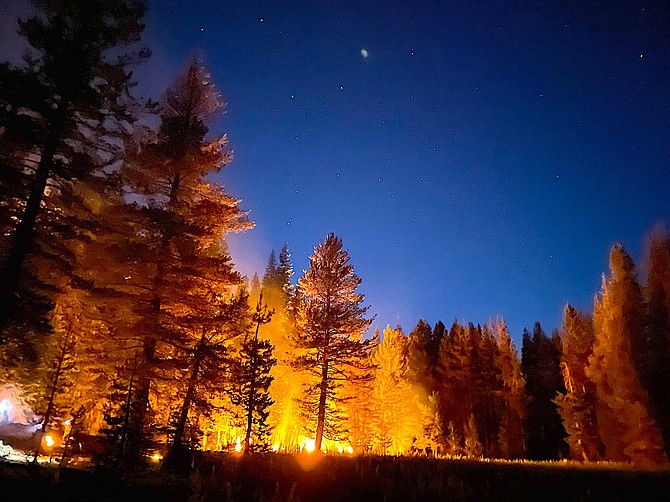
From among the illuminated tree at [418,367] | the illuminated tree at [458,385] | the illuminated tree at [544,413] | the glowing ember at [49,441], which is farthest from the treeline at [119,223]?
the illuminated tree at [544,413]

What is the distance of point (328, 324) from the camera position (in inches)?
1060

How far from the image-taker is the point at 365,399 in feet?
113

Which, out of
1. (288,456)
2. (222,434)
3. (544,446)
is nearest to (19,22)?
(288,456)

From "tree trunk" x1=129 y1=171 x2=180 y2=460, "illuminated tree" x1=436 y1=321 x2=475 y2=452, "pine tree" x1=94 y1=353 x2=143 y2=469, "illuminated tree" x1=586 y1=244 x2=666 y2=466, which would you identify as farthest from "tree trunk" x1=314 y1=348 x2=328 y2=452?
"illuminated tree" x1=436 y1=321 x2=475 y2=452

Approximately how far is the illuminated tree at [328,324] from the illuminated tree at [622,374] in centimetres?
1520

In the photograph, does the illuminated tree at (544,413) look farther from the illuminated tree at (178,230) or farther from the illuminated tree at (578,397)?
the illuminated tree at (178,230)

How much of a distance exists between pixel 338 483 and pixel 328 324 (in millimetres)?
19213

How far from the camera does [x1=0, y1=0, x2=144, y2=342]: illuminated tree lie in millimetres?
13672

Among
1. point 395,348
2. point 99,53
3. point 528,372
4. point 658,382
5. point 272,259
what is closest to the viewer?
point 99,53

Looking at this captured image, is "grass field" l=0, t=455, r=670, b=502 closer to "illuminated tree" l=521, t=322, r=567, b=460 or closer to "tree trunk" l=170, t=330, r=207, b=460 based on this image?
"tree trunk" l=170, t=330, r=207, b=460

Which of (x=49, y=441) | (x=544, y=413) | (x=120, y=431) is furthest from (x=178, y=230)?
(x=544, y=413)

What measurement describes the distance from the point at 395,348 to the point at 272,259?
1749 inches

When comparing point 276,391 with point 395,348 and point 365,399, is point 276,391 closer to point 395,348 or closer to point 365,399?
point 365,399

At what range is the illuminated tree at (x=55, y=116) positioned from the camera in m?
13.7
